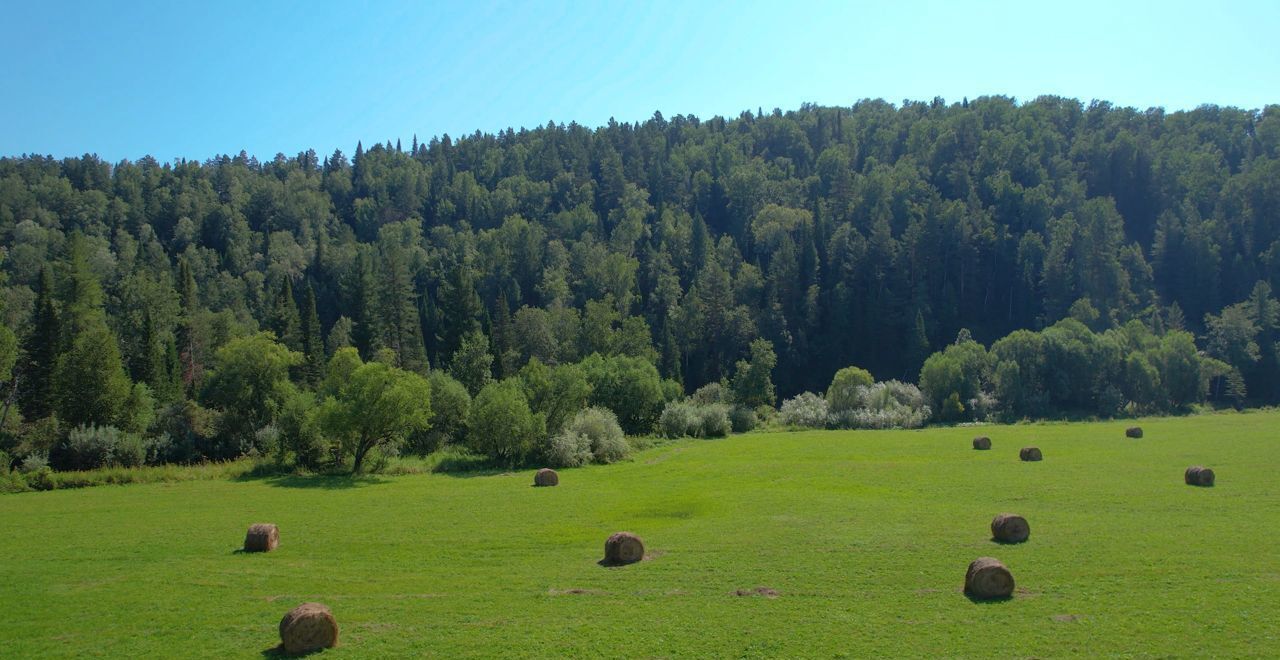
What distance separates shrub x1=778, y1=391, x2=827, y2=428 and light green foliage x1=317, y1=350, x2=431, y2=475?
52.1m

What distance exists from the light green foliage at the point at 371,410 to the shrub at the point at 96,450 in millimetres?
17443

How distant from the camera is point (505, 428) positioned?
61781mm

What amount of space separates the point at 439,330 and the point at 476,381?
106 feet

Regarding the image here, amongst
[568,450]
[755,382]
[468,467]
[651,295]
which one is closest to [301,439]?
[468,467]

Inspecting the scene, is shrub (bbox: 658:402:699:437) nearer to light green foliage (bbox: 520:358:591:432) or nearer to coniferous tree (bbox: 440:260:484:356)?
light green foliage (bbox: 520:358:591:432)

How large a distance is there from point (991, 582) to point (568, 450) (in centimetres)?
4253

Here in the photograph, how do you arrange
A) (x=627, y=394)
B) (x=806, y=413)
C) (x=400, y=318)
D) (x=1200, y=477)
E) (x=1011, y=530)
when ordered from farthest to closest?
1. (x=400, y=318)
2. (x=806, y=413)
3. (x=627, y=394)
4. (x=1200, y=477)
5. (x=1011, y=530)

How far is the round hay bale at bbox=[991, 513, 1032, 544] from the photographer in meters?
27.2

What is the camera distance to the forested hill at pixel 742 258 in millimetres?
118375

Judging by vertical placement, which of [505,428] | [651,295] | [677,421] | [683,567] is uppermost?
[651,295]

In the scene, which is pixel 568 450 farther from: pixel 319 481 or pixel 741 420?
pixel 741 420

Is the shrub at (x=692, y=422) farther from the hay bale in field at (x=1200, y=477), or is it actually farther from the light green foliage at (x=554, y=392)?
the hay bale in field at (x=1200, y=477)

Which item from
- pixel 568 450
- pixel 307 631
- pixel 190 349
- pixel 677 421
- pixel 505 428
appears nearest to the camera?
pixel 307 631

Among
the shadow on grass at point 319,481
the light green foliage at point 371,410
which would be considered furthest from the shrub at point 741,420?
the shadow on grass at point 319,481
